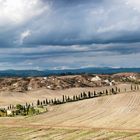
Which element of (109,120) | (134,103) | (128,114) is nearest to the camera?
(109,120)

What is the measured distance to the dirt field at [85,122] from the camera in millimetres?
90562

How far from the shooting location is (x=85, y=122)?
112375 mm

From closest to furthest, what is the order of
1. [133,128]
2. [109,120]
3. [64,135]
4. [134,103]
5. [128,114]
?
[64,135], [133,128], [109,120], [128,114], [134,103]

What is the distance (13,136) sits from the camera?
92.7 meters

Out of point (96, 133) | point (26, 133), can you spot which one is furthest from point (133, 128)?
point (26, 133)

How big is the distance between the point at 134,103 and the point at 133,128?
43.2 m

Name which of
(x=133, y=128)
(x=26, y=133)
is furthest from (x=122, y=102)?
(x=26, y=133)

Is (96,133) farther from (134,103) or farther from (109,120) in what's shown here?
(134,103)

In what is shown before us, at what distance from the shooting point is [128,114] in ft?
397

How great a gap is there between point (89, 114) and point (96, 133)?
36002 millimetres

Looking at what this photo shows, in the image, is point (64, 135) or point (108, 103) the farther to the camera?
point (108, 103)

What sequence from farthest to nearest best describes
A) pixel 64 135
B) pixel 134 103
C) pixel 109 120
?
pixel 134 103 < pixel 109 120 < pixel 64 135

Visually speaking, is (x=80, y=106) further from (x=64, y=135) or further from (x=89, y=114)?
(x=64, y=135)

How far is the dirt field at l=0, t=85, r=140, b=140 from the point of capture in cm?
9056
